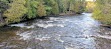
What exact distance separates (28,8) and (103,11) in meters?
21.9

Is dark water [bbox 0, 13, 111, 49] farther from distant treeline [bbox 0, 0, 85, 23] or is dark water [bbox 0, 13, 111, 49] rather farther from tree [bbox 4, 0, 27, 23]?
distant treeline [bbox 0, 0, 85, 23]

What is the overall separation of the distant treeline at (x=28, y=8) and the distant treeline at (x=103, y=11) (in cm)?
1991

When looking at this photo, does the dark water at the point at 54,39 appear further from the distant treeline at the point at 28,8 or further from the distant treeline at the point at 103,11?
the distant treeline at the point at 28,8

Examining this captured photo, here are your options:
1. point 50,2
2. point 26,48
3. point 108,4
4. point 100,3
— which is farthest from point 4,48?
point 50,2

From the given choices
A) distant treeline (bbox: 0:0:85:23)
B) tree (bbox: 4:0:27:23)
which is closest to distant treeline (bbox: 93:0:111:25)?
distant treeline (bbox: 0:0:85:23)

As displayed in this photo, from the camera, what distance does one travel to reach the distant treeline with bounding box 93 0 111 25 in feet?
62.4

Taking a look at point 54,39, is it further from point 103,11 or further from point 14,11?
point 103,11

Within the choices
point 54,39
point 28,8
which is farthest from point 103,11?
point 28,8

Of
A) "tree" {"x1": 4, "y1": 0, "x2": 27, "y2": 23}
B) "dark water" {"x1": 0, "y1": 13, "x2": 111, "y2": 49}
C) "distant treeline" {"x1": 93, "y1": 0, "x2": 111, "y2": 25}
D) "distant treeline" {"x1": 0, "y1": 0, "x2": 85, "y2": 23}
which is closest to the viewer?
"dark water" {"x1": 0, "y1": 13, "x2": 111, "y2": 49}

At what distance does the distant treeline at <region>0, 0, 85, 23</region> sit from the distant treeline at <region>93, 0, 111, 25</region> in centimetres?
1991

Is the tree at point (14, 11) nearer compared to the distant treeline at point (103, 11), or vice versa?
the distant treeline at point (103, 11)

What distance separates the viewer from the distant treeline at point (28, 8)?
2142 centimetres

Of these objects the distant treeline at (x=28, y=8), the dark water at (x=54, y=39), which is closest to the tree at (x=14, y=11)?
the distant treeline at (x=28, y=8)

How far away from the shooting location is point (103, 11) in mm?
20922
